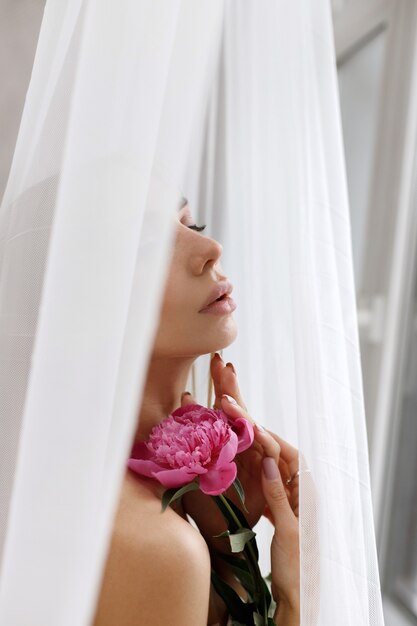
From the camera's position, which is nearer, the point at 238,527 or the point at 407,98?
the point at 238,527

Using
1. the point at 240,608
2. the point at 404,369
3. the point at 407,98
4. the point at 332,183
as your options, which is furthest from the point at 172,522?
the point at 407,98

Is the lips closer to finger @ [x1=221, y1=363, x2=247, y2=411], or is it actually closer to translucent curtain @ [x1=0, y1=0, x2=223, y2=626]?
finger @ [x1=221, y1=363, x2=247, y2=411]

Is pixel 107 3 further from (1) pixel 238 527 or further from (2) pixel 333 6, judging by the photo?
(2) pixel 333 6

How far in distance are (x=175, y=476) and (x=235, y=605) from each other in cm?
18

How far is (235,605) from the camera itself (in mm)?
834

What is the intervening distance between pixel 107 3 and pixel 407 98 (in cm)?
104

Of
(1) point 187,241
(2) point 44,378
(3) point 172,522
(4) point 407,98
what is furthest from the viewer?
(4) point 407,98

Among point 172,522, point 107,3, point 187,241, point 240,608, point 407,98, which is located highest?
point 407,98

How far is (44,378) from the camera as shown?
1.82 ft

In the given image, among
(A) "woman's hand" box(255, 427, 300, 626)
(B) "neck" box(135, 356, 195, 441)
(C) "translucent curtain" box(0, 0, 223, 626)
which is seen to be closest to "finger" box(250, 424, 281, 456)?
(A) "woman's hand" box(255, 427, 300, 626)

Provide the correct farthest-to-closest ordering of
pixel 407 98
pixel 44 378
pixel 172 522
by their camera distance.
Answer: pixel 407 98 < pixel 172 522 < pixel 44 378

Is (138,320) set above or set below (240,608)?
above

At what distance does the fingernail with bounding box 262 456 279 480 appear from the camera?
0.84 meters

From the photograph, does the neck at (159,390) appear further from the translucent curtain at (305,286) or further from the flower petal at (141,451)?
the translucent curtain at (305,286)
